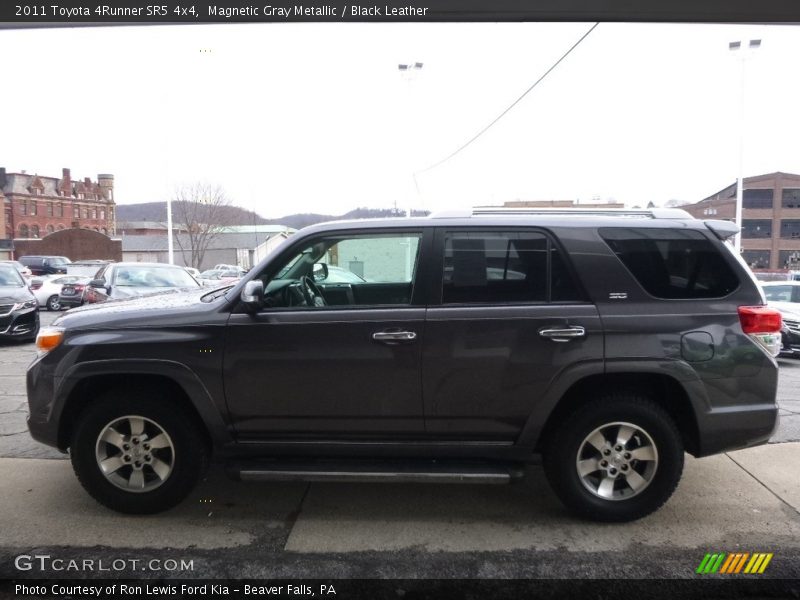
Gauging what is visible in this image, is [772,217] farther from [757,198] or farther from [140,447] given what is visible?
[140,447]

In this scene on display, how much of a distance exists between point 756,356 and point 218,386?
3.29m

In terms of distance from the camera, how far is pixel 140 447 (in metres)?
3.46

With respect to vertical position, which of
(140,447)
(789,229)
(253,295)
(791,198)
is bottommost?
(140,447)

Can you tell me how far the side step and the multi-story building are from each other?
82.5 metres

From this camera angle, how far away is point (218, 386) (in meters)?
3.37

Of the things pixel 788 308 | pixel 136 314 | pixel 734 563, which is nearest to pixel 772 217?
pixel 788 308

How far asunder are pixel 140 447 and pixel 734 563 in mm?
3558

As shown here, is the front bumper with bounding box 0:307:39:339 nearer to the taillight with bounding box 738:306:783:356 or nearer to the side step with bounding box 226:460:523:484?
the side step with bounding box 226:460:523:484

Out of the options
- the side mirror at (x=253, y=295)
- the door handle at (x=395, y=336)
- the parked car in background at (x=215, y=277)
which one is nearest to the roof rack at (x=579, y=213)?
the door handle at (x=395, y=336)

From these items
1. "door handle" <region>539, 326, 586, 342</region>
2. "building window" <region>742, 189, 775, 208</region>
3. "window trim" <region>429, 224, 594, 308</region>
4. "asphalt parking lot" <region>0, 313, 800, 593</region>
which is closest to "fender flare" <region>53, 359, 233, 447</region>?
"asphalt parking lot" <region>0, 313, 800, 593</region>

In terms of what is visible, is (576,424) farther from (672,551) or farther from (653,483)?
(672,551)

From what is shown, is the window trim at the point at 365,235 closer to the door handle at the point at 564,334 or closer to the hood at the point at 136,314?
the hood at the point at 136,314

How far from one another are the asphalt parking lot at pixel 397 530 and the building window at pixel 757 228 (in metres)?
50.3

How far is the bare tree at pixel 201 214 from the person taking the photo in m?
38.4
